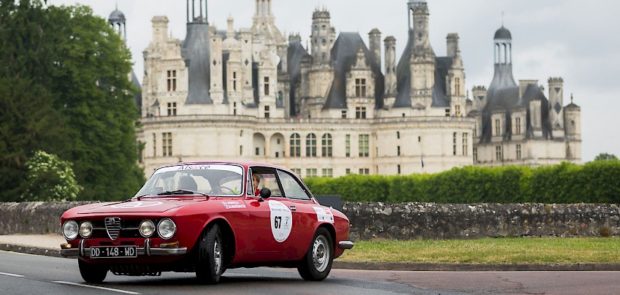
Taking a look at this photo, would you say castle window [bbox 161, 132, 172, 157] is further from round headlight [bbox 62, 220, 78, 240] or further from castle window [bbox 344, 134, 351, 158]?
round headlight [bbox 62, 220, 78, 240]

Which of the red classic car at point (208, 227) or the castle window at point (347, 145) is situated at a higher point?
the castle window at point (347, 145)

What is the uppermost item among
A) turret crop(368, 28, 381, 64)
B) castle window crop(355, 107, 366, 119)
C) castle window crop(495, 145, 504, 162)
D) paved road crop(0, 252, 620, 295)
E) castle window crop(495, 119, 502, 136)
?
turret crop(368, 28, 381, 64)

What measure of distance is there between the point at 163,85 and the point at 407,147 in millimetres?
22977

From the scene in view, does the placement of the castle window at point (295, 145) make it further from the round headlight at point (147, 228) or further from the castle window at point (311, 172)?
the round headlight at point (147, 228)

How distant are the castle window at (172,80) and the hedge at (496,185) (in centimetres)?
2827

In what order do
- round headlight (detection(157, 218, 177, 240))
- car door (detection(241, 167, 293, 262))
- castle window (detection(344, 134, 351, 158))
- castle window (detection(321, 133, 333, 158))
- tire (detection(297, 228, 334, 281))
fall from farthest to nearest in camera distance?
1. castle window (detection(344, 134, 351, 158))
2. castle window (detection(321, 133, 333, 158))
3. tire (detection(297, 228, 334, 281))
4. car door (detection(241, 167, 293, 262))
5. round headlight (detection(157, 218, 177, 240))

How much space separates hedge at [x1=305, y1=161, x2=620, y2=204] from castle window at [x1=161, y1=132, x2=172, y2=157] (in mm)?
29822

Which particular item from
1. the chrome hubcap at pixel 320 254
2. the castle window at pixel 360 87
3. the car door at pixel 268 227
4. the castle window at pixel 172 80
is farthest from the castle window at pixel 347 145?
the car door at pixel 268 227

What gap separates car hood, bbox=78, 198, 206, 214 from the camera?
65.8ft

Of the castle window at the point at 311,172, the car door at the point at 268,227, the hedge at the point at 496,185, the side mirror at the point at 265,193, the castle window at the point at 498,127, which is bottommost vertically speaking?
the car door at the point at 268,227

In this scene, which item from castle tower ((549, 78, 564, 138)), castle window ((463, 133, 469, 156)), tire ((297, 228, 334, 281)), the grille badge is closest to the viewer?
the grille badge

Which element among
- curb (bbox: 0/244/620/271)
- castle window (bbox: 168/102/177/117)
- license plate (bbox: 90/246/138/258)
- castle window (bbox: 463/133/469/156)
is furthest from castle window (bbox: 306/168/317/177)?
license plate (bbox: 90/246/138/258)

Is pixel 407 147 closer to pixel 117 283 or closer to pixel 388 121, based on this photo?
pixel 388 121

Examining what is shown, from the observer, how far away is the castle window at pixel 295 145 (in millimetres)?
153500
